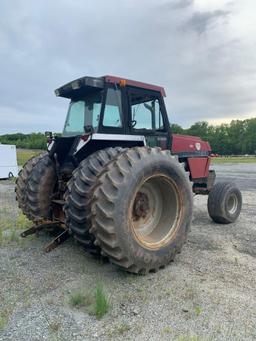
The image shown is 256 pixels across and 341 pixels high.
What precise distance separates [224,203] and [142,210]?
2.48 meters

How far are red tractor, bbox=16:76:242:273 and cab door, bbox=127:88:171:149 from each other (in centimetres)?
2

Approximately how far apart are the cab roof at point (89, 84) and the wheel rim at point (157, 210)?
1467 mm

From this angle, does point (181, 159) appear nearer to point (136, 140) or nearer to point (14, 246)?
point (136, 140)

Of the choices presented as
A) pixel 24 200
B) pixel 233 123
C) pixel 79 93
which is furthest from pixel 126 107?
pixel 233 123

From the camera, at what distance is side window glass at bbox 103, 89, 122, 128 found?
4281 mm

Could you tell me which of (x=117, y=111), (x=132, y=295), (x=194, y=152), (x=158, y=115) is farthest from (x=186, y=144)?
(x=132, y=295)

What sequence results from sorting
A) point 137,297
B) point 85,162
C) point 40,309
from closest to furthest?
1. point 40,309
2. point 137,297
3. point 85,162

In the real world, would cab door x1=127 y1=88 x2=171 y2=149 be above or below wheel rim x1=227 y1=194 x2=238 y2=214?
above

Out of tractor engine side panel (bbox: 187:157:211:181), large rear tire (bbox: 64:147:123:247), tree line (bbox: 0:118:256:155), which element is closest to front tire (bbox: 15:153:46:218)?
large rear tire (bbox: 64:147:123:247)

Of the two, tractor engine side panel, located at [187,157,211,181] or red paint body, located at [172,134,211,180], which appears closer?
red paint body, located at [172,134,211,180]

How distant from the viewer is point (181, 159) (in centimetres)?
583

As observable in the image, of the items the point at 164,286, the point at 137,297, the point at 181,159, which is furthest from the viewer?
the point at 181,159

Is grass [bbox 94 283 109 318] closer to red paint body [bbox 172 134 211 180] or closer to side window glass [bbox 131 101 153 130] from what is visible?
side window glass [bbox 131 101 153 130]

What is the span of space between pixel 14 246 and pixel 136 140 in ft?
Answer: 7.90
